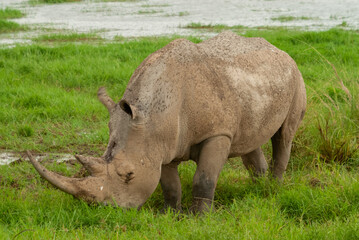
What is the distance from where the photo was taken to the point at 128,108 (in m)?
3.98

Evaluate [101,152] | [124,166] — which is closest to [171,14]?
[101,152]

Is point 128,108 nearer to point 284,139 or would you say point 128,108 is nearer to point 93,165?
point 93,165

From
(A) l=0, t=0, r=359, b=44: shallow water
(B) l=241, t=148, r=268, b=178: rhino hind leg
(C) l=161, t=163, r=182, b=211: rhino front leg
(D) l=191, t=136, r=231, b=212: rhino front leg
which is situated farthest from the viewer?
(A) l=0, t=0, r=359, b=44: shallow water

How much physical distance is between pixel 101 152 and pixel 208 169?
7.58 feet

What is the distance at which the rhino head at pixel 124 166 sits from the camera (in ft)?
12.7

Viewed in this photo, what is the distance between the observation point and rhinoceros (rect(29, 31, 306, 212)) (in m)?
3.99

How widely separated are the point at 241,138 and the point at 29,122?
344 centimetres

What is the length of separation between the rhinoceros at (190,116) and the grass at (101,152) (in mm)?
235

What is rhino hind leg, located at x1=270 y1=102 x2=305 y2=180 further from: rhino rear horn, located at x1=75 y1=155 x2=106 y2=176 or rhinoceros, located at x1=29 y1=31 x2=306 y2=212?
rhino rear horn, located at x1=75 y1=155 x2=106 y2=176

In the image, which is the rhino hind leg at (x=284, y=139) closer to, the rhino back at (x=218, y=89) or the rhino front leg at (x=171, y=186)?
the rhino back at (x=218, y=89)

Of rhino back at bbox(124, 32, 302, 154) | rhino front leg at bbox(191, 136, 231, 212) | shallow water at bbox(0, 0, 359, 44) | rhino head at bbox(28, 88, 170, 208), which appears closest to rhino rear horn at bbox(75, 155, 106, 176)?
rhino head at bbox(28, 88, 170, 208)

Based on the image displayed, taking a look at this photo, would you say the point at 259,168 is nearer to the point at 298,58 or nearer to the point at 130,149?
the point at 130,149

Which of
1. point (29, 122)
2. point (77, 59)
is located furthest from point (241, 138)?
point (77, 59)

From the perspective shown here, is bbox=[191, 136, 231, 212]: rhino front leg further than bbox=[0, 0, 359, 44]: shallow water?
No
